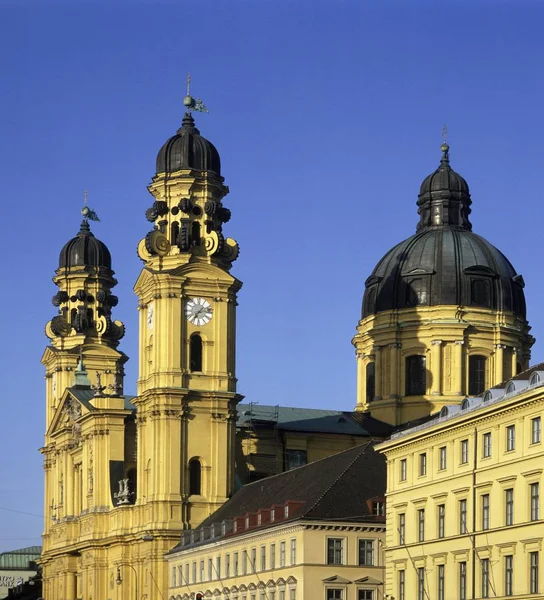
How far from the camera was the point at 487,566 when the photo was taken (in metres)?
84.4

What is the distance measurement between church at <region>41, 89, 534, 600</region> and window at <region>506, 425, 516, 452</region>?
43990 mm

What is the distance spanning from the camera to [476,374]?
150750 millimetres

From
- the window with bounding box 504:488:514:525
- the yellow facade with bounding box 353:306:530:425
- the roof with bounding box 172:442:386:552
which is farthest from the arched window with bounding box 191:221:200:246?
the window with bounding box 504:488:514:525

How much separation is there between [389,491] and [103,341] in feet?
258

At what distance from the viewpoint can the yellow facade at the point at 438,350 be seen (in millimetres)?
149875

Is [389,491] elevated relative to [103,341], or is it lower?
lower

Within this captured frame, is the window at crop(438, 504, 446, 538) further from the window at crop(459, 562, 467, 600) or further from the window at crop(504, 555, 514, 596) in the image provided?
the window at crop(504, 555, 514, 596)

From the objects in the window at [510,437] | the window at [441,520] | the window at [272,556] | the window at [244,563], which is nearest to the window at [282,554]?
the window at [272,556]

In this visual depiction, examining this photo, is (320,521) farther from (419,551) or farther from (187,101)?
(187,101)

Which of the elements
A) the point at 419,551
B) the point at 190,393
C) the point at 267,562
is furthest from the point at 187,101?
the point at 419,551

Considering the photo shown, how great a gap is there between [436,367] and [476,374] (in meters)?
3.50

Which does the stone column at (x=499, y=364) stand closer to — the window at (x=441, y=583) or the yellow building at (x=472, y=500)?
the yellow building at (x=472, y=500)

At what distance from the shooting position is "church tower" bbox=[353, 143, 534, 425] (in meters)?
150

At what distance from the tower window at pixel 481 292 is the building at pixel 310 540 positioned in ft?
122
